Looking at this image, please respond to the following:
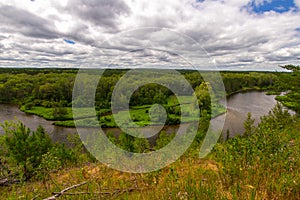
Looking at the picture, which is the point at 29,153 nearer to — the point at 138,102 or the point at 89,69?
the point at 89,69

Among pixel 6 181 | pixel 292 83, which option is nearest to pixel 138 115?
pixel 292 83

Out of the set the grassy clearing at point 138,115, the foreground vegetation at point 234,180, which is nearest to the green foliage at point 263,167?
the foreground vegetation at point 234,180

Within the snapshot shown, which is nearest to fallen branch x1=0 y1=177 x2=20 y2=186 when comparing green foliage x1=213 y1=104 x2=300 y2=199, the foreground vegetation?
the foreground vegetation

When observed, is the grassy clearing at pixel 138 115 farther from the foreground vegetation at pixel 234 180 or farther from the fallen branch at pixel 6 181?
the foreground vegetation at pixel 234 180

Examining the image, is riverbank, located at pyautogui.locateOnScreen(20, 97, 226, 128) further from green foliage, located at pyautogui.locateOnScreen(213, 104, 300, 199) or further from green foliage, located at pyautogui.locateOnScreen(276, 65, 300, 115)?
green foliage, located at pyautogui.locateOnScreen(213, 104, 300, 199)

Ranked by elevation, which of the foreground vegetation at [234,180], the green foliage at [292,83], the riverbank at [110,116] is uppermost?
the green foliage at [292,83]

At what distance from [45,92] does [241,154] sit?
7019cm

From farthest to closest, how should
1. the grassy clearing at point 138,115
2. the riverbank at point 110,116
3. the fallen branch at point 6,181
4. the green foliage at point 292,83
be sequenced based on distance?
the riverbank at point 110,116 → the grassy clearing at point 138,115 → the green foliage at point 292,83 → the fallen branch at point 6,181

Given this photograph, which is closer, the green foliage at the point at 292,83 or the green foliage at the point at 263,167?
the green foliage at the point at 263,167

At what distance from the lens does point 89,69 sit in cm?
526

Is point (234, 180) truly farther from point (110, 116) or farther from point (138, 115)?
point (110, 116)

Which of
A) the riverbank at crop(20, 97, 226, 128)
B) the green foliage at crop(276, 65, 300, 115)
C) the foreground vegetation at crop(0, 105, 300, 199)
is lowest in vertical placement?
the riverbank at crop(20, 97, 226, 128)

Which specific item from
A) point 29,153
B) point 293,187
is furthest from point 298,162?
point 29,153

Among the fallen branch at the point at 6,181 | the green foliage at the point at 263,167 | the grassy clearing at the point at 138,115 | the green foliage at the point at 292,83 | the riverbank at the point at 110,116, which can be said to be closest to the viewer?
the green foliage at the point at 263,167
